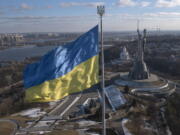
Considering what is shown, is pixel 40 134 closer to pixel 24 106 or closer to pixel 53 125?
pixel 53 125

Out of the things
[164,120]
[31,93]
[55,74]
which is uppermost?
[55,74]

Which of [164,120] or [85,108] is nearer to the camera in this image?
[164,120]

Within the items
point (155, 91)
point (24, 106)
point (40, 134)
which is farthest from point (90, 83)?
point (155, 91)

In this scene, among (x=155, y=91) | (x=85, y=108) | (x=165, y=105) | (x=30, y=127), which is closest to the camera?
(x=30, y=127)

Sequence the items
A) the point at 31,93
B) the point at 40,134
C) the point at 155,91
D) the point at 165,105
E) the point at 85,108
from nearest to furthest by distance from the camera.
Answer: the point at 31,93, the point at 40,134, the point at 85,108, the point at 165,105, the point at 155,91

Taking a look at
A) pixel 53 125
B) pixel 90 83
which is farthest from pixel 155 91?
pixel 90 83

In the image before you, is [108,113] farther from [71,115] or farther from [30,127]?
[30,127]

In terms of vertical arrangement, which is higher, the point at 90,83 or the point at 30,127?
the point at 90,83
